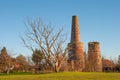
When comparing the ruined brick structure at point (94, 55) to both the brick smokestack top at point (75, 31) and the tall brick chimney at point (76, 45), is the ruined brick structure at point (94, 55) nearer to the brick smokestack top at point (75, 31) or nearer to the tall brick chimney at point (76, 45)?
the tall brick chimney at point (76, 45)

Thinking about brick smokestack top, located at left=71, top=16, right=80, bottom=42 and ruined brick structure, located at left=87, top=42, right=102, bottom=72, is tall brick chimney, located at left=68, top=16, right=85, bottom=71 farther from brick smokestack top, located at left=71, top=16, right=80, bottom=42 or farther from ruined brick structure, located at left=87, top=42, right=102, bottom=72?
ruined brick structure, located at left=87, top=42, right=102, bottom=72

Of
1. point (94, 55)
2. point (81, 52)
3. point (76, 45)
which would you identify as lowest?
point (94, 55)

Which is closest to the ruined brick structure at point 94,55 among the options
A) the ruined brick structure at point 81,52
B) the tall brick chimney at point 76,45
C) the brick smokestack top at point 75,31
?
the ruined brick structure at point 81,52

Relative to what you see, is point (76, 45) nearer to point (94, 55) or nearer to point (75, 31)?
point (75, 31)

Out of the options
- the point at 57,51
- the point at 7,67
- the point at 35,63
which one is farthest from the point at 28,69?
the point at 57,51

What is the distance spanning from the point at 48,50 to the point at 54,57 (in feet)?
5.28

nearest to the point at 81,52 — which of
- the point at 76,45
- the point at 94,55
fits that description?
the point at 76,45

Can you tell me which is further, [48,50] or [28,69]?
[28,69]

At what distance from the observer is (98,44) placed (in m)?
57.8

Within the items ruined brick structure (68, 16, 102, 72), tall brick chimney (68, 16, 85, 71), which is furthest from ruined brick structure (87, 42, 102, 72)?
tall brick chimney (68, 16, 85, 71)

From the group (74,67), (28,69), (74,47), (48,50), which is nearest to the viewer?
(48,50)

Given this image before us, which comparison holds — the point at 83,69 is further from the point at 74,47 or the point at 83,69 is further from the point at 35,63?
the point at 35,63

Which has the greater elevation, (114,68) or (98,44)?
(98,44)

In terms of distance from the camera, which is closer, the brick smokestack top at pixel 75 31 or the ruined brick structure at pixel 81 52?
the ruined brick structure at pixel 81 52
